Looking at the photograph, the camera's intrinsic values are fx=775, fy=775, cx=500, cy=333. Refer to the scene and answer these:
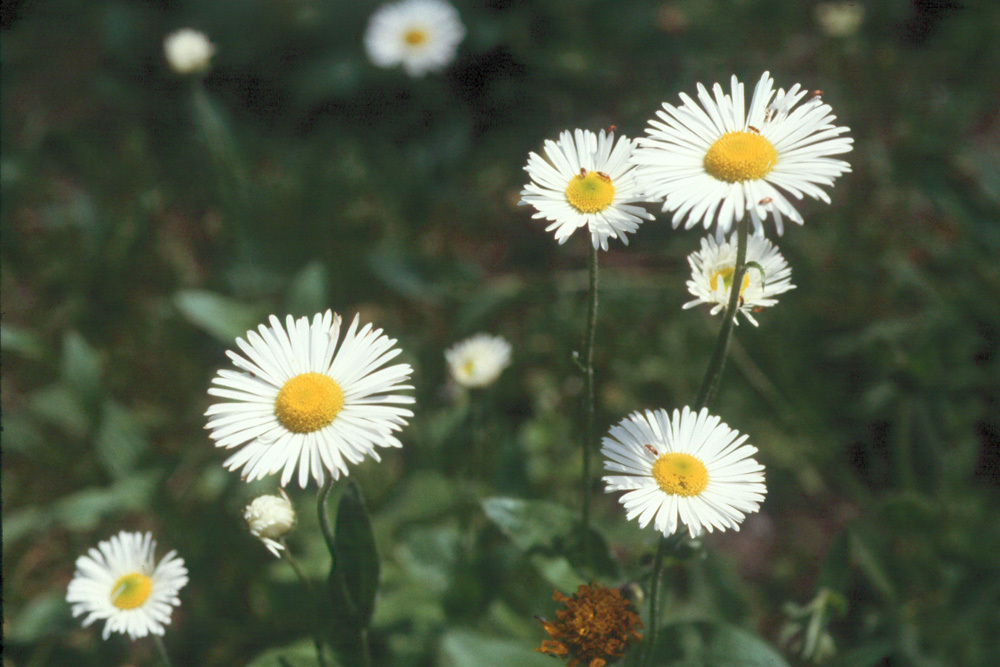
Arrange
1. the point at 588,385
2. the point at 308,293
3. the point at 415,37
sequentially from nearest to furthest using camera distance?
the point at 588,385
the point at 308,293
the point at 415,37

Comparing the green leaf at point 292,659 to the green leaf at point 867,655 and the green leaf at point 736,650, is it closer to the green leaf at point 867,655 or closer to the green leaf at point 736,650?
the green leaf at point 736,650

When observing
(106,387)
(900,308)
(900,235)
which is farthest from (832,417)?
(106,387)

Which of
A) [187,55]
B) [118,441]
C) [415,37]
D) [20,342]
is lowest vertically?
[118,441]

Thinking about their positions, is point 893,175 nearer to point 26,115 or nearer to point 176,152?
point 176,152

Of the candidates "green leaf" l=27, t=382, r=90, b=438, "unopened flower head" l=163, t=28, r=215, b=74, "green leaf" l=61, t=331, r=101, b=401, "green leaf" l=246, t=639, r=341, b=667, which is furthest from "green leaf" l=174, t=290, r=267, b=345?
"green leaf" l=246, t=639, r=341, b=667

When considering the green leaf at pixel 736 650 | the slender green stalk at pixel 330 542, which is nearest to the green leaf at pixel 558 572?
the green leaf at pixel 736 650

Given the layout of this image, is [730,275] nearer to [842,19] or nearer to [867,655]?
[867,655]

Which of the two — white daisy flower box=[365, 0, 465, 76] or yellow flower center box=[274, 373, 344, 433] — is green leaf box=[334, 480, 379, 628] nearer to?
yellow flower center box=[274, 373, 344, 433]

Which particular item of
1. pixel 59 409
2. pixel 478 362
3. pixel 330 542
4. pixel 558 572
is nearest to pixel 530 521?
pixel 558 572
